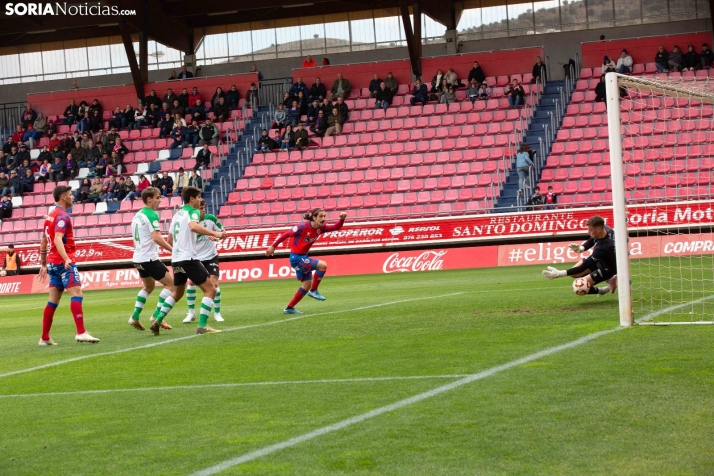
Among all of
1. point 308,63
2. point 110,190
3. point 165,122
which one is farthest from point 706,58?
point 110,190

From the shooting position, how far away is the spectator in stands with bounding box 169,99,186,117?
131 ft

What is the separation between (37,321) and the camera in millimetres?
17984

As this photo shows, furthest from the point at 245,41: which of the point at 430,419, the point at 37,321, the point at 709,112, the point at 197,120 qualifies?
the point at 430,419

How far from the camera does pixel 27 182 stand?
1532 inches

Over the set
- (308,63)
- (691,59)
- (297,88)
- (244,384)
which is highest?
(308,63)

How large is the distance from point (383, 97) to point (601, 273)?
2503 centimetres

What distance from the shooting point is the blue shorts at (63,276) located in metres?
12.1

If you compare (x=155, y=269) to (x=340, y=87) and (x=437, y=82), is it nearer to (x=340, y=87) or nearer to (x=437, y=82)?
(x=437, y=82)

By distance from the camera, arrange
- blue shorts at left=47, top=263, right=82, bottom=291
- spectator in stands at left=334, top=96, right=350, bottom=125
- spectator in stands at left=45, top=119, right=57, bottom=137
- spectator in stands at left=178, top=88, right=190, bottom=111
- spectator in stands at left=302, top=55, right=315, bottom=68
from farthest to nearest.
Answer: spectator in stands at left=45, top=119, right=57, bottom=137
spectator in stands at left=302, top=55, right=315, bottom=68
spectator in stands at left=178, top=88, right=190, bottom=111
spectator in stands at left=334, top=96, right=350, bottom=125
blue shorts at left=47, top=263, right=82, bottom=291

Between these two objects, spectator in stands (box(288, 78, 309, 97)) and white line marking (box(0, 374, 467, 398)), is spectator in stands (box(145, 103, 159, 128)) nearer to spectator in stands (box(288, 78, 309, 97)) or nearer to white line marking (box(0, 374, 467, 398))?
spectator in stands (box(288, 78, 309, 97))

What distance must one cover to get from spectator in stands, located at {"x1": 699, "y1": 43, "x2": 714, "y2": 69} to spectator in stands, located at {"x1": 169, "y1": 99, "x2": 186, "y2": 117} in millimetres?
20066

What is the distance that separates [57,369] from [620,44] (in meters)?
31.6

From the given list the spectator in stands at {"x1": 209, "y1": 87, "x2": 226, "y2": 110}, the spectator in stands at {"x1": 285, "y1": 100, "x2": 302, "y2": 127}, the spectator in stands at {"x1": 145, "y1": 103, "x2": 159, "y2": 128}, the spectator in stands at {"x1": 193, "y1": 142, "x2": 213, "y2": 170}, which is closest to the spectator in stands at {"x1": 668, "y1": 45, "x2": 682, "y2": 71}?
the spectator in stands at {"x1": 285, "y1": 100, "x2": 302, "y2": 127}

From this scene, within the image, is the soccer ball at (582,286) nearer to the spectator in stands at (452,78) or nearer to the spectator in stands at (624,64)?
the spectator in stands at (624,64)
